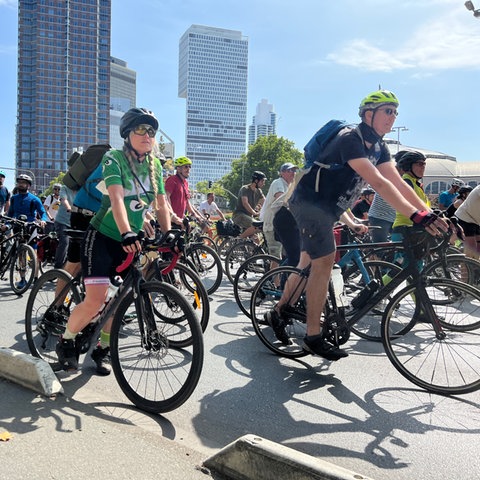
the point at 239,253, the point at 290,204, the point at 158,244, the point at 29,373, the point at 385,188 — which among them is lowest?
the point at 29,373

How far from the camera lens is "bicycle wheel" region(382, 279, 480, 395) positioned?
3551 mm

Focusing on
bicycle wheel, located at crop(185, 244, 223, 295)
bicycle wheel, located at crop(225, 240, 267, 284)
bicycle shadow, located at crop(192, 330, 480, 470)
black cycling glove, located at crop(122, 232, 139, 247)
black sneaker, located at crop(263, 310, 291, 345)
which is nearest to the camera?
bicycle shadow, located at crop(192, 330, 480, 470)

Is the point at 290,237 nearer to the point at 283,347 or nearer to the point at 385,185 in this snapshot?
the point at 283,347

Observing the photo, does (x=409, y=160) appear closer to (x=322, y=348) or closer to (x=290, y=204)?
(x=290, y=204)

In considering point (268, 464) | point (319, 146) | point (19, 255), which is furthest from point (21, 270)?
point (268, 464)

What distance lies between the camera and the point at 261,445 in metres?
2.20

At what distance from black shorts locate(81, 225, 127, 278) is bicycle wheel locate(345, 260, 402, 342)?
1945 millimetres

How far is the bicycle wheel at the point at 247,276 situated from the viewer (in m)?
6.11

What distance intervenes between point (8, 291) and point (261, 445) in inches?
264

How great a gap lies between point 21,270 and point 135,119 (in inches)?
194

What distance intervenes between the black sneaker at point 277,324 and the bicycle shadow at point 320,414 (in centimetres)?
43

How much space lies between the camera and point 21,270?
24.5ft

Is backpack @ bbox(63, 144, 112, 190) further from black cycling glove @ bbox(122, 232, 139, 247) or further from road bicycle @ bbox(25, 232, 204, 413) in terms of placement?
black cycling glove @ bbox(122, 232, 139, 247)

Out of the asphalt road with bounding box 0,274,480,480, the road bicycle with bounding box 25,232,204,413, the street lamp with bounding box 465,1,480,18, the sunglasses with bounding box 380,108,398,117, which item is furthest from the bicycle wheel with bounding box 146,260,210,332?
the street lamp with bounding box 465,1,480,18
